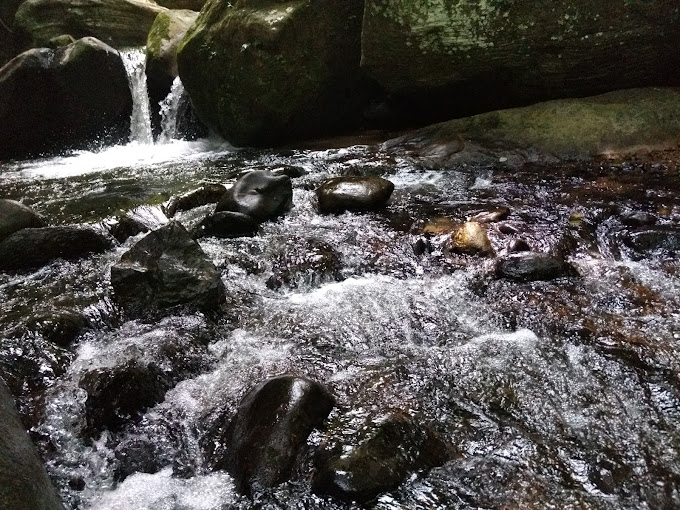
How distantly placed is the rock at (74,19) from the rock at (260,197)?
507 inches

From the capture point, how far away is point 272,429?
112 inches

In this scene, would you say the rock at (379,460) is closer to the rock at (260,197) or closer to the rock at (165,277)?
the rock at (165,277)

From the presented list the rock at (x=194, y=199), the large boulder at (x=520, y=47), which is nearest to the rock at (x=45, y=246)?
the rock at (x=194, y=199)

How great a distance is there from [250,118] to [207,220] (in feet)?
15.2

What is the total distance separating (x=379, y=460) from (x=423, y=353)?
1208mm

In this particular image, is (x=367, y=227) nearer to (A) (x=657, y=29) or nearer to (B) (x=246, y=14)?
(A) (x=657, y=29)

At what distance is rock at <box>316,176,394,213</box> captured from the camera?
6.34 meters

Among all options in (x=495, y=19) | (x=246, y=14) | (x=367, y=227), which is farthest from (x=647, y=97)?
(x=246, y=14)

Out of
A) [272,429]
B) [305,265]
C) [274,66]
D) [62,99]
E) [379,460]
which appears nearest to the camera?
[379,460]

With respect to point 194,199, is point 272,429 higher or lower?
lower

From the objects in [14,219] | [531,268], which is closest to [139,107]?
[14,219]

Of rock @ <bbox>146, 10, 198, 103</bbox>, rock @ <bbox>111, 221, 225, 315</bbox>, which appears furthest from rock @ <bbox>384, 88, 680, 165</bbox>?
rock @ <bbox>146, 10, 198, 103</bbox>

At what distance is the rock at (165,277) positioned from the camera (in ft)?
14.5

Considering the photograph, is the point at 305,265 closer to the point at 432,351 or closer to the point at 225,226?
the point at 225,226
